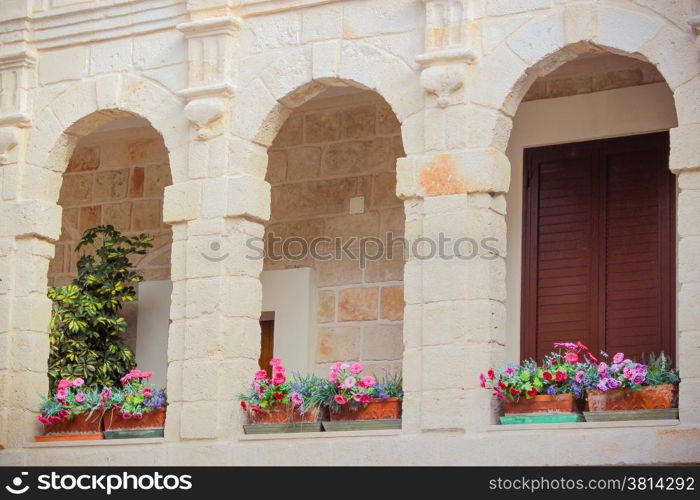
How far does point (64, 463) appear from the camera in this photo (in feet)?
36.9

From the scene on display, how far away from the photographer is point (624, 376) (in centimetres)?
967

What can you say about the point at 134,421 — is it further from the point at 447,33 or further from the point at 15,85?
the point at 447,33

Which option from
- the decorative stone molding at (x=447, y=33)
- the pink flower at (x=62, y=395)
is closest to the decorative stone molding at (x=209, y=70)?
the decorative stone molding at (x=447, y=33)

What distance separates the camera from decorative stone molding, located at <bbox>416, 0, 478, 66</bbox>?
34.1 ft

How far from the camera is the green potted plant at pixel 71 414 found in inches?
447

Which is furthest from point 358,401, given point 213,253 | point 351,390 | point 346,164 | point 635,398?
point 346,164

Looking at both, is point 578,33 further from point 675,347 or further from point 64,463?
point 64,463

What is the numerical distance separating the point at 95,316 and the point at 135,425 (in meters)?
1.42

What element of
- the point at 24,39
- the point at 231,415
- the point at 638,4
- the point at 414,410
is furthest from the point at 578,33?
the point at 24,39

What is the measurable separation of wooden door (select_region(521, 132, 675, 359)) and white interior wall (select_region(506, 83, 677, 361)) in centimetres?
6

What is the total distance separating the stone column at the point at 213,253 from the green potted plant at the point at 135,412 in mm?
197

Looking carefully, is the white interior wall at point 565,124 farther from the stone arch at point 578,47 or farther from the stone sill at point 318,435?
the stone sill at point 318,435

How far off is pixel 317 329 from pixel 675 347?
2774mm

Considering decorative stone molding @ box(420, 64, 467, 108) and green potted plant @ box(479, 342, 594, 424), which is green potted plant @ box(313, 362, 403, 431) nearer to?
green potted plant @ box(479, 342, 594, 424)
